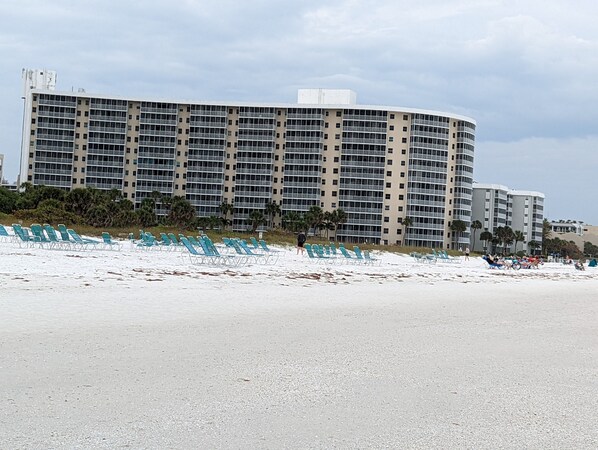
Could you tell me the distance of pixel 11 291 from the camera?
1220cm

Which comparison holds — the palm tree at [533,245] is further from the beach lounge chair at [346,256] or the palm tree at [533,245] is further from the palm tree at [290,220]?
the beach lounge chair at [346,256]

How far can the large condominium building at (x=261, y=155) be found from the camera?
327ft

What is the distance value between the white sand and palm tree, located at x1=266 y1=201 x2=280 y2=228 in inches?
3240

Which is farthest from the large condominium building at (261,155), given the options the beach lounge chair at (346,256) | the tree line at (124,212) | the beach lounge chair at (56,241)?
the beach lounge chair at (56,241)

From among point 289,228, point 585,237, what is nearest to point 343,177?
point 289,228

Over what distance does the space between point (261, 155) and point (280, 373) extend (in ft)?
311

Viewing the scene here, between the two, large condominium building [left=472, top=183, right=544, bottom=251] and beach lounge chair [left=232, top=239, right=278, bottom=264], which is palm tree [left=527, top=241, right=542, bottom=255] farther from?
beach lounge chair [left=232, top=239, right=278, bottom=264]

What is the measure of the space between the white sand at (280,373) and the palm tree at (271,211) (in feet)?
270

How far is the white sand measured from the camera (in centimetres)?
500

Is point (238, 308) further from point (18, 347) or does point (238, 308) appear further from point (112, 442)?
point (112, 442)

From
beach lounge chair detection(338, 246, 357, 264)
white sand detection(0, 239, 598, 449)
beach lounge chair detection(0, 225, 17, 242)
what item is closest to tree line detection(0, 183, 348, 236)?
beach lounge chair detection(0, 225, 17, 242)

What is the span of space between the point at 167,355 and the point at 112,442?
294cm

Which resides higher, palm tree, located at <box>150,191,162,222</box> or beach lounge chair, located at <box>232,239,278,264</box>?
palm tree, located at <box>150,191,162,222</box>

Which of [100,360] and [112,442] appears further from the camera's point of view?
[100,360]
